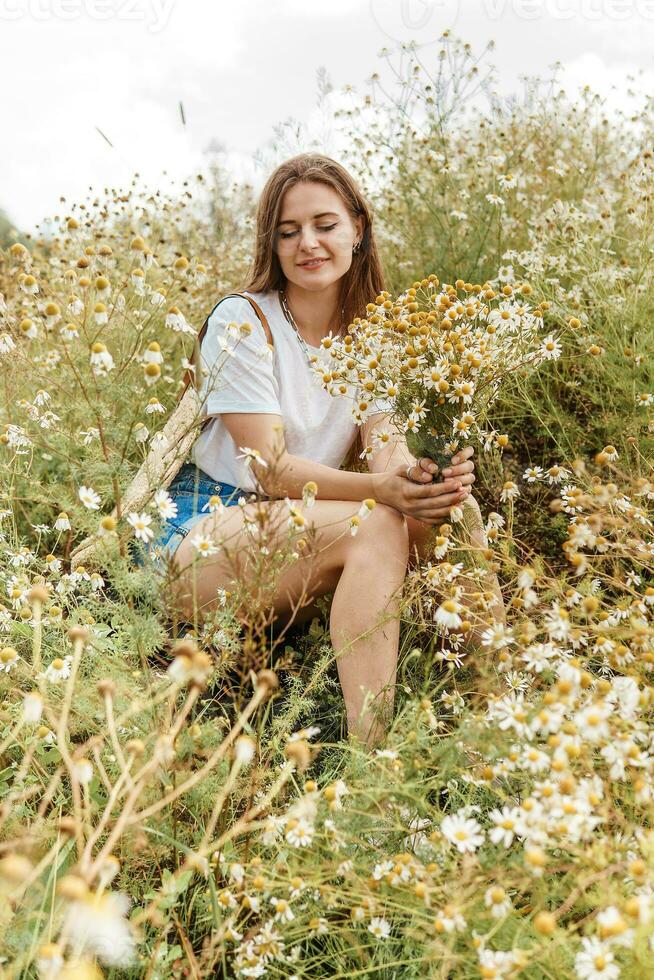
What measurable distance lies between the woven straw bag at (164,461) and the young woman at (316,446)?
0.06 metres

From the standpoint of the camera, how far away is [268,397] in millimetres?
2469

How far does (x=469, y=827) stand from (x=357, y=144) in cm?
370

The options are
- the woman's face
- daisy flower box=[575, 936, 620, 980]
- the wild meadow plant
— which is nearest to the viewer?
daisy flower box=[575, 936, 620, 980]

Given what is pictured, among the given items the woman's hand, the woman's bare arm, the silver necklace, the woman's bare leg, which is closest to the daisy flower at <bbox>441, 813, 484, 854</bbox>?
the woman's bare leg

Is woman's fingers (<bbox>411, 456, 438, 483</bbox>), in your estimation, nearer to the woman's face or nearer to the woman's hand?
the woman's hand

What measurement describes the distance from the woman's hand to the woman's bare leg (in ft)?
0.20

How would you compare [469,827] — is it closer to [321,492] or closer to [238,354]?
[321,492]

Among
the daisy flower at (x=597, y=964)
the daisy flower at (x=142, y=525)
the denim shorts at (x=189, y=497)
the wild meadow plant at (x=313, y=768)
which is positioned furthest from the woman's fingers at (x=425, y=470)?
the daisy flower at (x=597, y=964)

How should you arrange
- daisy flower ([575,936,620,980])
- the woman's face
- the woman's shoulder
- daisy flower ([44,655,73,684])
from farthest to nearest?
the woman's face → the woman's shoulder → daisy flower ([44,655,73,684]) → daisy flower ([575,936,620,980])

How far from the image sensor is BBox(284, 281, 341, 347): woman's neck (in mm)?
2809

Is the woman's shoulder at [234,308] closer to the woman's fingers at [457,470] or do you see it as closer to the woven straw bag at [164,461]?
the woven straw bag at [164,461]

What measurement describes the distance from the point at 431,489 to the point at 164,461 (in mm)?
642

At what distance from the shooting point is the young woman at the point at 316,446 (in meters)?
2.08

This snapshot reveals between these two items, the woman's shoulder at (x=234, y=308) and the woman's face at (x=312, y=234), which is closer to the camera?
the woman's shoulder at (x=234, y=308)
